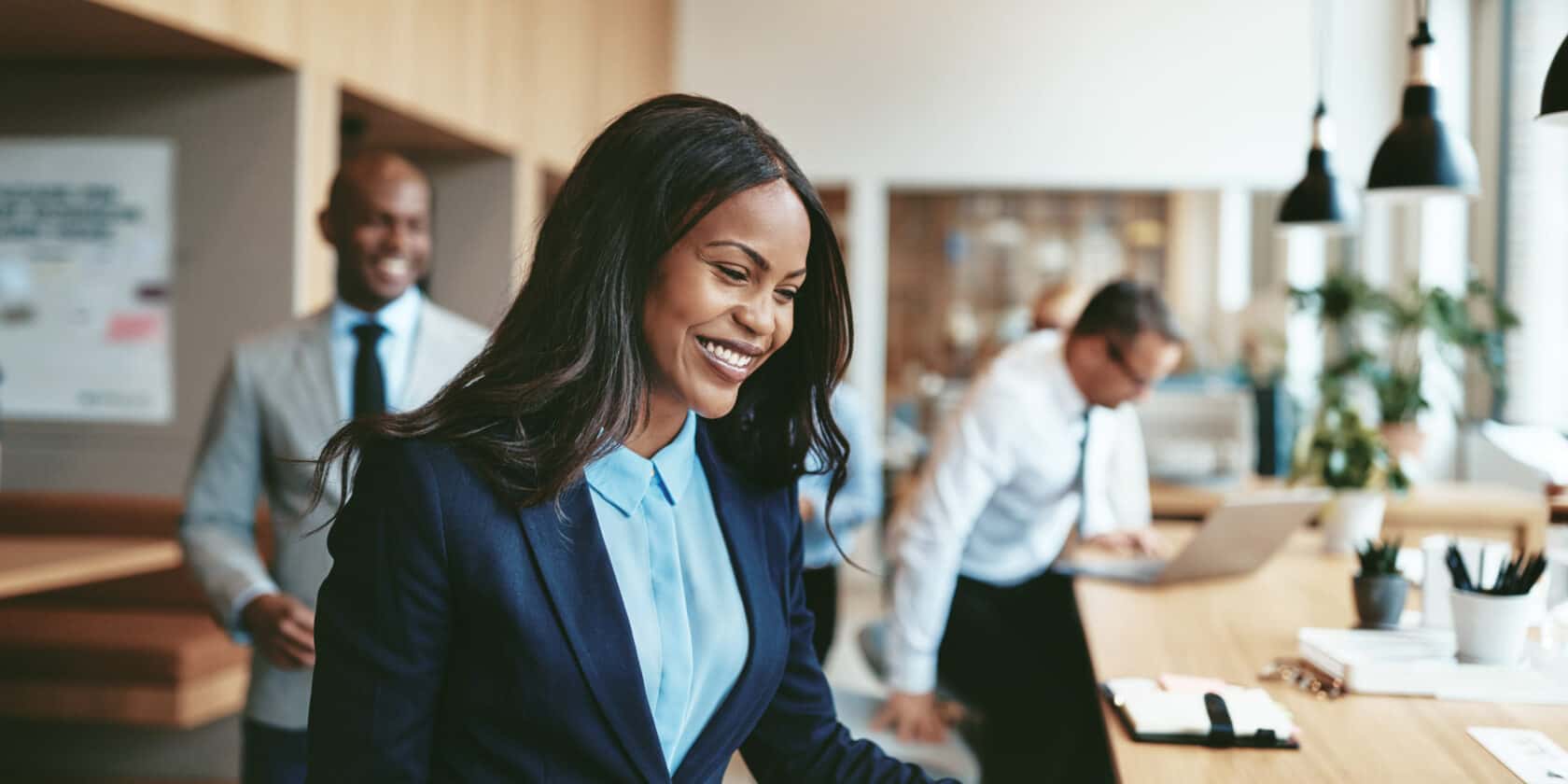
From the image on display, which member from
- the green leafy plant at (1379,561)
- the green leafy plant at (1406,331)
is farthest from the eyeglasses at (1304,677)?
the green leafy plant at (1406,331)

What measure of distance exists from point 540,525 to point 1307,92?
6.77m

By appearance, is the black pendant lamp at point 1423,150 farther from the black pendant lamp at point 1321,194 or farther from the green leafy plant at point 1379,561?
the green leafy plant at point 1379,561

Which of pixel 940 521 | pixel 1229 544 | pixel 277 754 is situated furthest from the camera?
pixel 1229 544

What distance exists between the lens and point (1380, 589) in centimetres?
237

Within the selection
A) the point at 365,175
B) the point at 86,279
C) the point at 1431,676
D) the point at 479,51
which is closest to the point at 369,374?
the point at 365,175

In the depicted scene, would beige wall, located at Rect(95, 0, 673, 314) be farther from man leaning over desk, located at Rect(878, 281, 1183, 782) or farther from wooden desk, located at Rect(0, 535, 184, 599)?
man leaning over desk, located at Rect(878, 281, 1183, 782)

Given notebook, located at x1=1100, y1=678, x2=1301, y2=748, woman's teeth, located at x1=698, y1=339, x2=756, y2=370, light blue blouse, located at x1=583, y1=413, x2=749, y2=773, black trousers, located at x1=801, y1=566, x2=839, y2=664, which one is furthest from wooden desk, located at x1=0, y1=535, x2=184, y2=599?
notebook, located at x1=1100, y1=678, x2=1301, y2=748

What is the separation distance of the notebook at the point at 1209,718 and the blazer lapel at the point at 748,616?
2.00 feet

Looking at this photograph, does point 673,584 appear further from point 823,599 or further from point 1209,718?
point 823,599

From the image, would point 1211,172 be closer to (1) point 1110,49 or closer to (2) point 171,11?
(1) point 1110,49

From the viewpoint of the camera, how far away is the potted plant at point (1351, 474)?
3328 mm

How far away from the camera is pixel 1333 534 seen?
3438 mm

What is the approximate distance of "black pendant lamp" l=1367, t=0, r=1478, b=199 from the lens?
9.36ft

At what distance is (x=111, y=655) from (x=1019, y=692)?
8.59 ft
